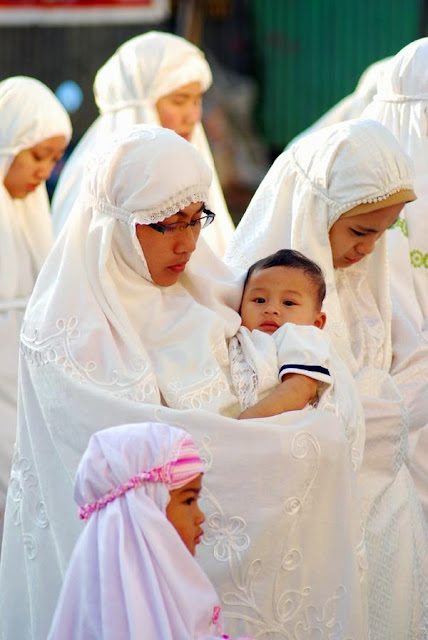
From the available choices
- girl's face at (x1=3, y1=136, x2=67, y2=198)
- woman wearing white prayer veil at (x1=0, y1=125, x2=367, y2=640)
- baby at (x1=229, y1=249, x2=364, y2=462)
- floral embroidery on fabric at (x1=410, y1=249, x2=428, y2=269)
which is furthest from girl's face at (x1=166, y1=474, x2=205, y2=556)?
girl's face at (x1=3, y1=136, x2=67, y2=198)

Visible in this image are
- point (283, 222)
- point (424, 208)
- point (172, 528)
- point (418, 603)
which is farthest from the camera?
point (424, 208)

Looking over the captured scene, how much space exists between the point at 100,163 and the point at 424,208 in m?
1.84

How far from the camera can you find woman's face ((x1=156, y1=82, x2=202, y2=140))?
824cm

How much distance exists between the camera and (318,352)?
4.72 meters

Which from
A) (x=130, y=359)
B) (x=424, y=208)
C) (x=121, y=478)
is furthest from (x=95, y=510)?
(x=424, y=208)

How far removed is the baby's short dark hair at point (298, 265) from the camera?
497cm

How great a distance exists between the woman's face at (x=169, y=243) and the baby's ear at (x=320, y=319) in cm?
50

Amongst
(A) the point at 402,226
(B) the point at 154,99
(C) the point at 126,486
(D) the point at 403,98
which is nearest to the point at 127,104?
(B) the point at 154,99

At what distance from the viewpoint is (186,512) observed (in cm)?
376

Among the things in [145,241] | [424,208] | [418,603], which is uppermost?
[145,241]

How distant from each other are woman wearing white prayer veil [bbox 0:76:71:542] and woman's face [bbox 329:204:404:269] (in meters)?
2.44

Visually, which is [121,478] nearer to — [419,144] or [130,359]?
[130,359]

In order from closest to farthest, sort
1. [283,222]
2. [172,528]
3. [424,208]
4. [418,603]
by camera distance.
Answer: [172,528]
[418,603]
[283,222]
[424,208]

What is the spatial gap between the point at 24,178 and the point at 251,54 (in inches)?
283
